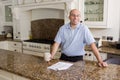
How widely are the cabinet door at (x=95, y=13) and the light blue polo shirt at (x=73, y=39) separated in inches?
44.1

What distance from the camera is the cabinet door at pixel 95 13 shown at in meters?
3.35

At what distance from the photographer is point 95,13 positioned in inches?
139

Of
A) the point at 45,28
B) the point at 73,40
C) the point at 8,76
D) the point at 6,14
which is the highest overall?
the point at 6,14

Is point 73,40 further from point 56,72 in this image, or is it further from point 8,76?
point 8,76

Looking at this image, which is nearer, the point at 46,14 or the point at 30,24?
the point at 46,14

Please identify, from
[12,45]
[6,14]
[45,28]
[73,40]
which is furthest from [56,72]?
[6,14]

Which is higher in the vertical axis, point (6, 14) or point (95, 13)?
point (6, 14)

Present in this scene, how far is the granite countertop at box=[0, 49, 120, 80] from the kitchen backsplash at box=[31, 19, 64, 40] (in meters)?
2.19

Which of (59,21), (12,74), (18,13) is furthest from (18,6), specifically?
(12,74)

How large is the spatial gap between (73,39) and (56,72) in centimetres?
75

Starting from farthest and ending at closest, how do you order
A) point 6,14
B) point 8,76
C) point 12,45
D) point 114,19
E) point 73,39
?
1. point 6,14
2. point 12,45
3. point 114,19
4. point 73,39
5. point 8,76

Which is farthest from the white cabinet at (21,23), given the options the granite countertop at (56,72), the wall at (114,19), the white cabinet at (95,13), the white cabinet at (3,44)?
the granite countertop at (56,72)

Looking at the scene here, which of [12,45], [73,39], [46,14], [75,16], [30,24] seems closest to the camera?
[75,16]

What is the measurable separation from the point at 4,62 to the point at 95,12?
7.07 feet
